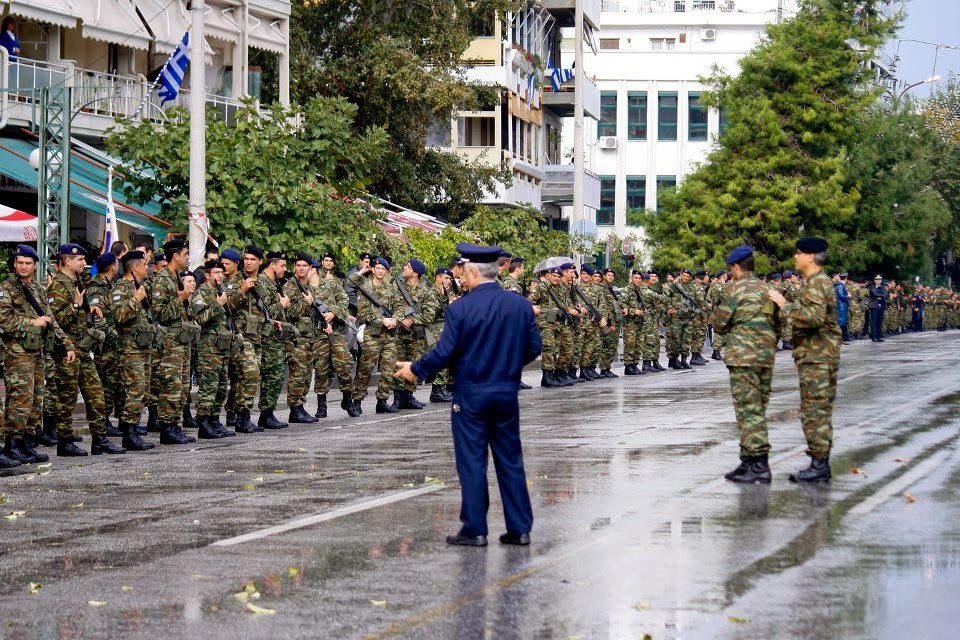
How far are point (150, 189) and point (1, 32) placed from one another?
5339 mm

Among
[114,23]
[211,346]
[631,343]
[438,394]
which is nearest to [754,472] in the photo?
[211,346]

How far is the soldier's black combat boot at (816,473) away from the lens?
42.7ft

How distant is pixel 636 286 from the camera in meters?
32.0

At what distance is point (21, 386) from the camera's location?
1481cm

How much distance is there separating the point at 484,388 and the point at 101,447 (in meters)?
7.13

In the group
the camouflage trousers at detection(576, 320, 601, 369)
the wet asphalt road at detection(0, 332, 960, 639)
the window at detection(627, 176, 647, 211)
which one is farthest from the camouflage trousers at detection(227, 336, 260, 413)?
the window at detection(627, 176, 647, 211)

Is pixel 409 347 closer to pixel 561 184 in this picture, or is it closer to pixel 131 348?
pixel 131 348

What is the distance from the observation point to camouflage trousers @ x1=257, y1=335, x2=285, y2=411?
61.6 feet

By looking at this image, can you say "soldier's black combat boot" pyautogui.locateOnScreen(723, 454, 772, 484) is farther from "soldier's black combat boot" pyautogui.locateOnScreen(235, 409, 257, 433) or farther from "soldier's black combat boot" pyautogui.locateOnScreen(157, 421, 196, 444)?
"soldier's black combat boot" pyautogui.locateOnScreen(235, 409, 257, 433)

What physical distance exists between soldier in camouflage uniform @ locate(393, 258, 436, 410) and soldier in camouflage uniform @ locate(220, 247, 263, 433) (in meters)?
3.34

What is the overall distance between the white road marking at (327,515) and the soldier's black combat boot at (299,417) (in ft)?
22.7

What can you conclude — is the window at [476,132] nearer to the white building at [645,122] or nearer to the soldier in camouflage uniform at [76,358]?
the white building at [645,122]

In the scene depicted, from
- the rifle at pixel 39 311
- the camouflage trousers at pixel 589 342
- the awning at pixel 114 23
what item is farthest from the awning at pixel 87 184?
the rifle at pixel 39 311

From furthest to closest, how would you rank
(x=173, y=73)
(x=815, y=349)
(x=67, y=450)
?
1. (x=173, y=73)
2. (x=67, y=450)
3. (x=815, y=349)
